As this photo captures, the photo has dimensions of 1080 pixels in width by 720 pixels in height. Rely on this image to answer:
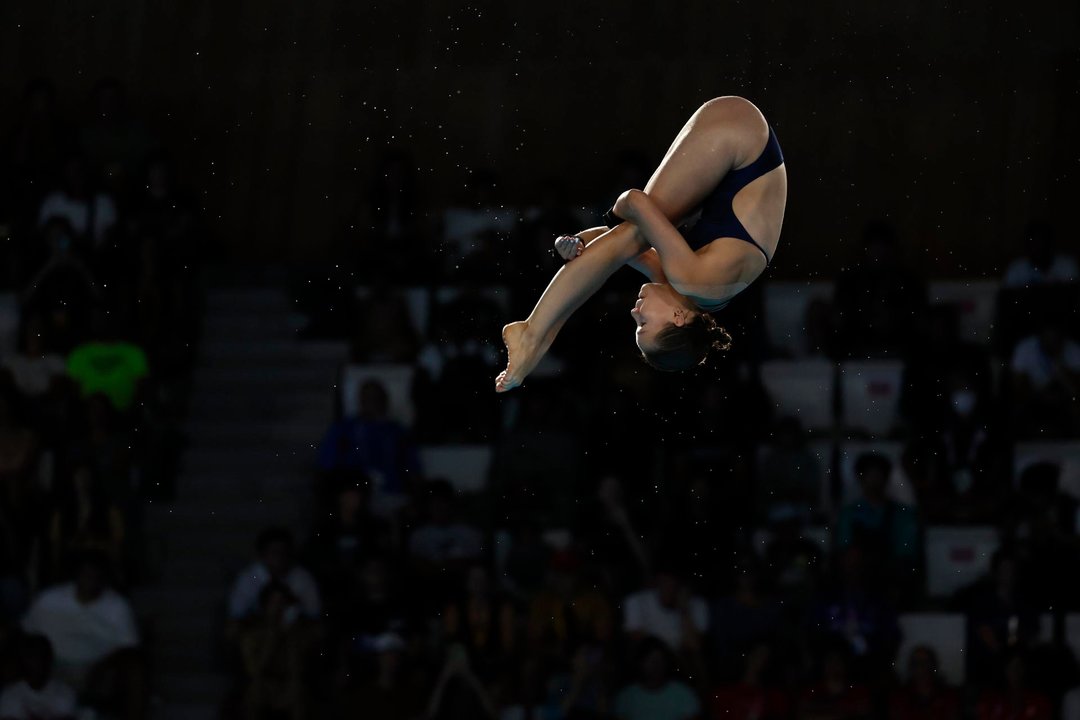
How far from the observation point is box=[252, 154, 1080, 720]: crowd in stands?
30.2 feet

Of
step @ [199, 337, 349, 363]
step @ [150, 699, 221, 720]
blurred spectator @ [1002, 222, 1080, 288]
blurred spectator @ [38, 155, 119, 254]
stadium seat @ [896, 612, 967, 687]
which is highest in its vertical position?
blurred spectator @ [38, 155, 119, 254]

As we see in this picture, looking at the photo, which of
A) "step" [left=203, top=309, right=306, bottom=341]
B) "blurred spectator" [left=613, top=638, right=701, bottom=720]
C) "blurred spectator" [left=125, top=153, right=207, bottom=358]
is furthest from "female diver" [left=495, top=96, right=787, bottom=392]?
"step" [left=203, top=309, right=306, bottom=341]

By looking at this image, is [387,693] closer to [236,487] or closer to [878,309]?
[236,487]

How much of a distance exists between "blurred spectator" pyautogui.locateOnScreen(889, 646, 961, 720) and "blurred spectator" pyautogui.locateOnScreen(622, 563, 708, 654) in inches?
40.3

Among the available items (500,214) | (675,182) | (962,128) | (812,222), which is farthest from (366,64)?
(675,182)

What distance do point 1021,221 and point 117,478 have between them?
6008 millimetres

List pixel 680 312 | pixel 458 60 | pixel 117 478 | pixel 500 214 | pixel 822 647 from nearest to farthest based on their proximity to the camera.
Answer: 1. pixel 680 312
2. pixel 822 647
3. pixel 117 478
4. pixel 500 214
5. pixel 458 60

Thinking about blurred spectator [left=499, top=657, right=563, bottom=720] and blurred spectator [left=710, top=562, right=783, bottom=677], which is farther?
blurred spectator [left=710, top=562, right=783, bottom=677]

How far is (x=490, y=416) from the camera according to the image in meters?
10.3

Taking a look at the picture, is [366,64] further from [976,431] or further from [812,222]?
[976,431]

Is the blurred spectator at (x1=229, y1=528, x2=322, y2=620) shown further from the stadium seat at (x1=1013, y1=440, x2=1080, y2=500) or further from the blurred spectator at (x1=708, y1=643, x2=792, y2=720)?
the stadium seat at (x1=1013, y1=440, x2=1080, y2=500)

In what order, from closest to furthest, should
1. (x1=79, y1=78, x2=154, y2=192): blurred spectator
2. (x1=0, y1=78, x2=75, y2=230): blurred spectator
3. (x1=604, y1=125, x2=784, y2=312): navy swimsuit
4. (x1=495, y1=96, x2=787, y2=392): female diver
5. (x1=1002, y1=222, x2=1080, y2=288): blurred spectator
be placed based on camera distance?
(x1=495, y1=96, x2=787, y2=392): female diver
(x1=604, y1=125, x2=784, y2=312): navy swimsuit
(x1=1002, y1=222, x2=1080, y2=288): blurred spectator
(x1=0, y1=78, x2=75, y2=230): blurred spectator
(x1=79, y1=78, x2=154, y2=192): blurred spectator

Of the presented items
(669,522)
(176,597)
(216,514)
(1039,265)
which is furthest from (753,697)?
(1039,265)

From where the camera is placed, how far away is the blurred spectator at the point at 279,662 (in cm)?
936
